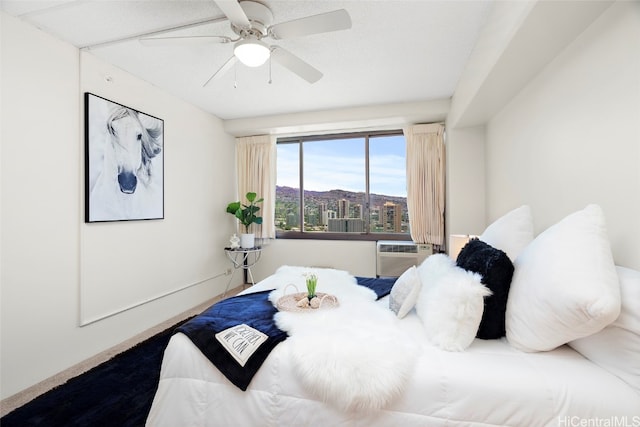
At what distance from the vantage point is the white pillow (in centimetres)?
160

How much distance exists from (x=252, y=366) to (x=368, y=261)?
9.61ft

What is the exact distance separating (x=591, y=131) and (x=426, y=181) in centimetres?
234

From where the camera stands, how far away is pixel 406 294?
1.67 metres

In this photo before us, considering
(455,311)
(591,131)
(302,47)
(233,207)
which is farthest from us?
(233,207)

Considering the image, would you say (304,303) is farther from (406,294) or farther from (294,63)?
(294,63)

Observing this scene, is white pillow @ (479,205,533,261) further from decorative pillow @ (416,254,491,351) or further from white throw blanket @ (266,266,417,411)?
white throw blanket @ (266,266,417,411)

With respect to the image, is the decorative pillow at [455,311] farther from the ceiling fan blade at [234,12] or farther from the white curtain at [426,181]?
the white curtain at [426,181]

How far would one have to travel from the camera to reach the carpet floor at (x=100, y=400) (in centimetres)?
165

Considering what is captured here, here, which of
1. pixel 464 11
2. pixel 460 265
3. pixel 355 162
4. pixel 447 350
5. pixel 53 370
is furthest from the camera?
pixel 355 162

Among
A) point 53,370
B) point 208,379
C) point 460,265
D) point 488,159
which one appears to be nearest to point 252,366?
point 208,379

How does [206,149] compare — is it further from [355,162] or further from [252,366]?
[252,366]

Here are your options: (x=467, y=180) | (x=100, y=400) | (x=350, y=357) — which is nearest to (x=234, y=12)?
(x=350, y=357)

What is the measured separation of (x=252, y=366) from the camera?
128 cm
